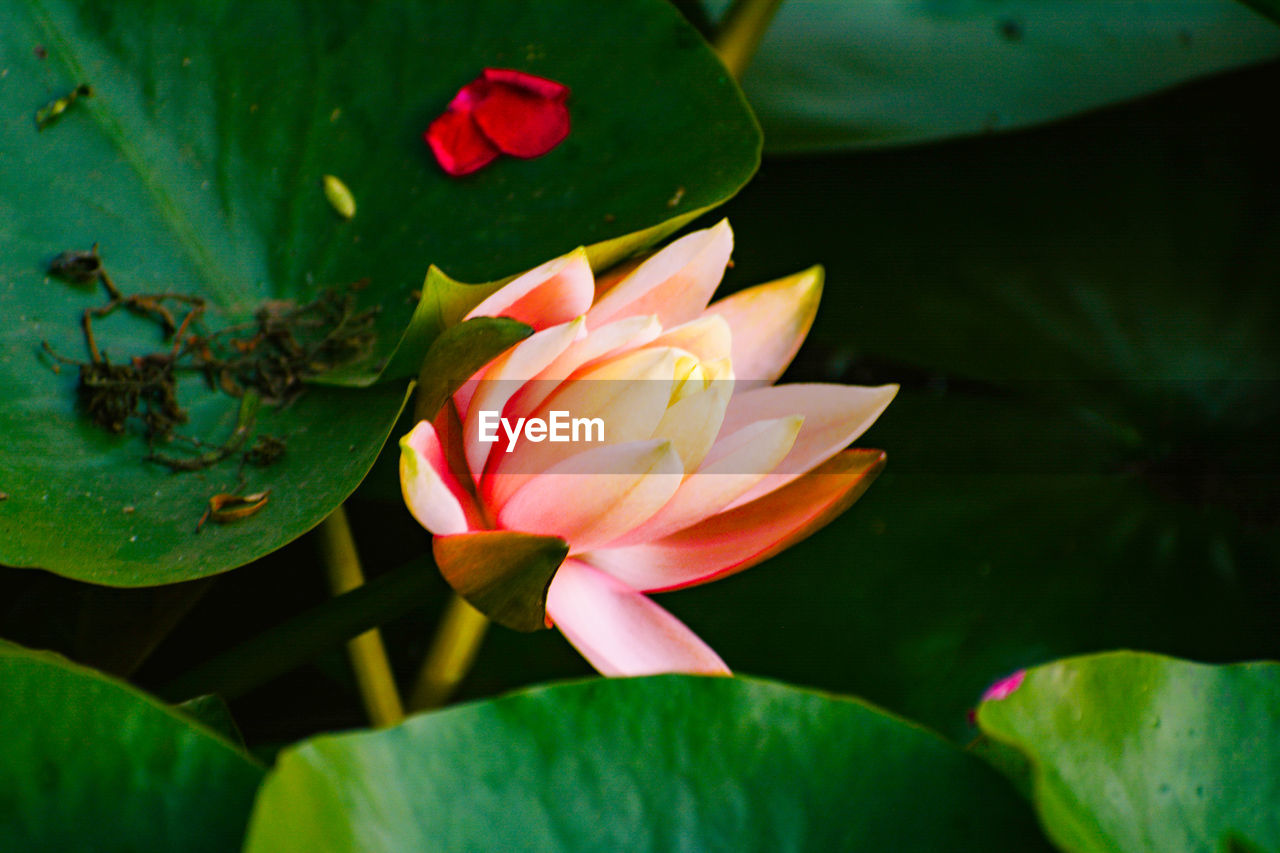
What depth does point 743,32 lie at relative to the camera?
0.82 metres

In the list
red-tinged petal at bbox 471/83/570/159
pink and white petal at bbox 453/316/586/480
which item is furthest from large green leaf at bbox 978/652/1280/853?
red-tinged petal at bbox 471/83/570/159

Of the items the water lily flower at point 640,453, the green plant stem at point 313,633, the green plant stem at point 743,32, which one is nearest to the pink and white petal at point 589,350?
the water lily flower at point 640,453

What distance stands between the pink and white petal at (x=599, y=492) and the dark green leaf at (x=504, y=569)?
3 centimetres

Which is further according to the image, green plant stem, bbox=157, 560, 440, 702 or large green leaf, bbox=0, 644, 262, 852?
green plant stem, bbox=157, 560, 440, 702

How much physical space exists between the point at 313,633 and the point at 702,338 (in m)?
0.28

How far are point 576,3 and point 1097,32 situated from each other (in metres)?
0.59

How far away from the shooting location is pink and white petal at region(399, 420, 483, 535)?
1.30 ft

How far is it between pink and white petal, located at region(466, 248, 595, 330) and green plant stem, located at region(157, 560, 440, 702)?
0.15 metres

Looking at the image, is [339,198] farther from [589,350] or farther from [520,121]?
[589,350]

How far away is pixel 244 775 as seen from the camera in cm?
33

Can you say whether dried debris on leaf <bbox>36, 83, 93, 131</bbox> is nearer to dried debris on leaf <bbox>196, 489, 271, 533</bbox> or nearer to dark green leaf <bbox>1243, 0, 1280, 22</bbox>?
dried debris on leaf <bbox>196, 489, 271, 533</bbox>

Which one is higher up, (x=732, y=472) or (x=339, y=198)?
(x=339, y=198)

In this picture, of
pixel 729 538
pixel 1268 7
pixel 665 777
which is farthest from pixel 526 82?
pixel 1268 7
